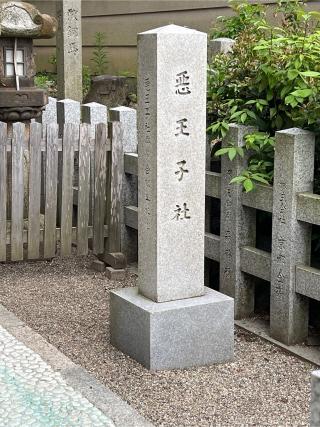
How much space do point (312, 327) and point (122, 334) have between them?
1.36 m

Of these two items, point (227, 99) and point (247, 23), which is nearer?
point (227, 99)

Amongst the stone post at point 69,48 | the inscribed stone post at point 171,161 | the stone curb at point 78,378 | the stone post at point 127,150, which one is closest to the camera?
the stone curb at point 78,378

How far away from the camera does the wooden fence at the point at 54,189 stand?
6.59 metres

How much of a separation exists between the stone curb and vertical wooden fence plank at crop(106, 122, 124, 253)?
1588 millimetres

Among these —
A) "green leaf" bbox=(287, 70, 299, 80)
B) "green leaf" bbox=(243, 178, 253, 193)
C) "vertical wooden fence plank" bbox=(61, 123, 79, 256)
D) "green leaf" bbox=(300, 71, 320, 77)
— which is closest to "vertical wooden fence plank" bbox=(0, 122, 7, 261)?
"vertical wooden fence plank" bbox=(61, 123, 79, 256)

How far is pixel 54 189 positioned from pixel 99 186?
0.38 m

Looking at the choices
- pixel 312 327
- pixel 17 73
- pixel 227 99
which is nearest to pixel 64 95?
pixel 17 73

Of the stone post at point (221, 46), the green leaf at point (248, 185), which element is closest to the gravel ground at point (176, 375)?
the green leaf at point (248, 185)

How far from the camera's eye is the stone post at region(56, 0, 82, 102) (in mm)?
12695

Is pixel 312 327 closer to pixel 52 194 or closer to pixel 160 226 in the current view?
pixel 160 226

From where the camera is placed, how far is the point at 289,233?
5.09 metres

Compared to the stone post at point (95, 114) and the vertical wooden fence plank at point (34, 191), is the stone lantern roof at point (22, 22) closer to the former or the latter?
the stone post at point (95, 114)

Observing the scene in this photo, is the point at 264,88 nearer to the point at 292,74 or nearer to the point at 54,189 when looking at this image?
the point at 292,74

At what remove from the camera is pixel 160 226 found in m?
4.74
